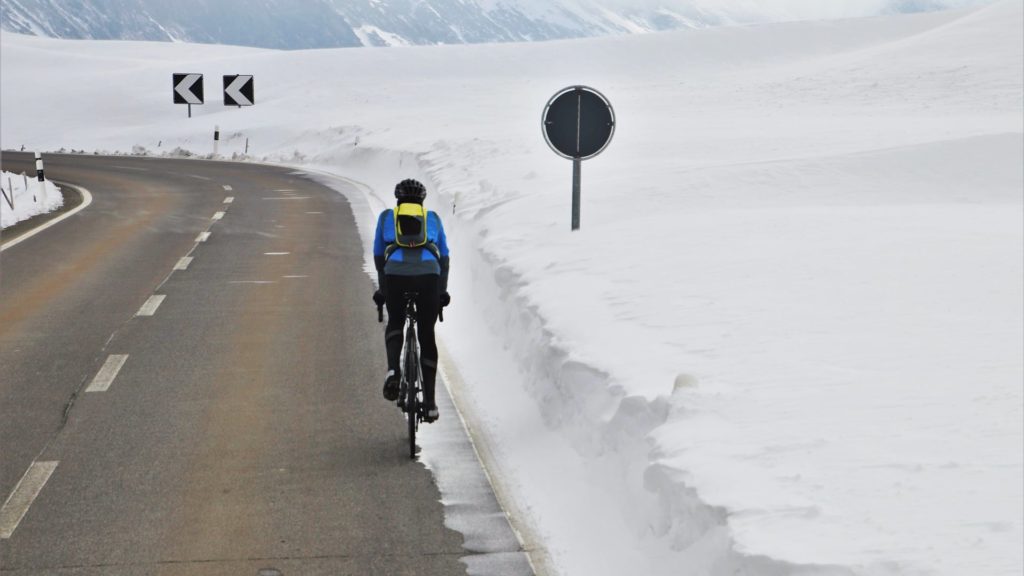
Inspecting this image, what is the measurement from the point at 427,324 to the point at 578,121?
5133 mm

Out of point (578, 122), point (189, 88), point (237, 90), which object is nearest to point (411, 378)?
point (578, 122)

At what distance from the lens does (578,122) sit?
12.5 m

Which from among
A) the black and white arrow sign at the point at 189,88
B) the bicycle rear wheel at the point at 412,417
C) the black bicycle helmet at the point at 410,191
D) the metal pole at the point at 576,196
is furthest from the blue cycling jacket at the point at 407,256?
the black and white arrow sign at the point at 189,88

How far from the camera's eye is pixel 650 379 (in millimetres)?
7320

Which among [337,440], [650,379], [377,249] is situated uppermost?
[377,249]

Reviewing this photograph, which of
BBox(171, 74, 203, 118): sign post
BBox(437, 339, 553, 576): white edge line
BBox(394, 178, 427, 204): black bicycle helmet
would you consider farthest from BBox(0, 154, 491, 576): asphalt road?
BBox(171, 74, 203, 118): sign post

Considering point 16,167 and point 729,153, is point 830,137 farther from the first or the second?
point 16,167

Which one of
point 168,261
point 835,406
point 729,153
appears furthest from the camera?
point 729,153

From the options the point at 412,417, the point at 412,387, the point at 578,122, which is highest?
the point at 578,122

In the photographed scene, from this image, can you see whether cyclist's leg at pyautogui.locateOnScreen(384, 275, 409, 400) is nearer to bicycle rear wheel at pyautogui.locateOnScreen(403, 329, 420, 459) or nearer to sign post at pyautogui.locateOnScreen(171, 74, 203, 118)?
bicycle rear wheel at pyautogui.locateOnScreen(403, 329, 420, 459)

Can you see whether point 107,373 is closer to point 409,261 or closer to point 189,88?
point 409,261

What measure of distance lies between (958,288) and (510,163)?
1752 centimetres

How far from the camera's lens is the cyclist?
7.69 m

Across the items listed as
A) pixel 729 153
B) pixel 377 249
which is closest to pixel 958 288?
pixel 377 249
